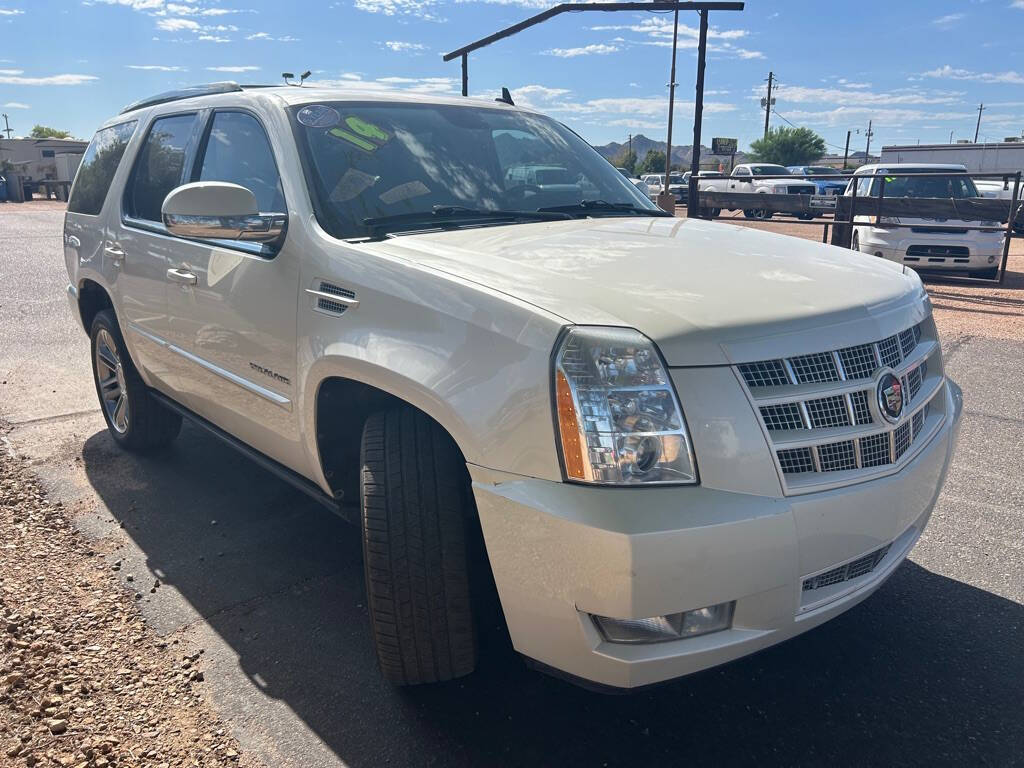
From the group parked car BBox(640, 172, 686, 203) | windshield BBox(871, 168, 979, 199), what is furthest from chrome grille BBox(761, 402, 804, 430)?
parked car BBox(640, 172, 686, 203)

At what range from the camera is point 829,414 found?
209cm

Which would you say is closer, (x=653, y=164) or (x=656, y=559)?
(x=656, y=559)

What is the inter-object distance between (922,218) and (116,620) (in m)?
11.7

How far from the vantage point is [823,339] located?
2133mm

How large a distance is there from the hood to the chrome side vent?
0.19m

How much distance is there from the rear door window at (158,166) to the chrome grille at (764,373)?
2.95 meters

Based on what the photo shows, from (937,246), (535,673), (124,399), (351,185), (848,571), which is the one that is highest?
(351,185)

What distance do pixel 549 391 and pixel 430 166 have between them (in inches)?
63.6

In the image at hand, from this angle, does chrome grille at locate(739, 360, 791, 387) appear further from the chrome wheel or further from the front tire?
the chrome wheel

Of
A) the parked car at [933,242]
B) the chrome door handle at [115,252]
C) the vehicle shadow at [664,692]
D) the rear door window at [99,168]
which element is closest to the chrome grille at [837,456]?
the vehicle shadow at [664,692]

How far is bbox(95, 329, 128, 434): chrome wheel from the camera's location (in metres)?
4.68

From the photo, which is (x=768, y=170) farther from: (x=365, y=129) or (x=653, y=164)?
(x=653, y=164)

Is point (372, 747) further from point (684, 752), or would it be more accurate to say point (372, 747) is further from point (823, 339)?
point (823, 339)

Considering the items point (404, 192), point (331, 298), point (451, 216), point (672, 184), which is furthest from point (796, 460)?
point (672, 184)
